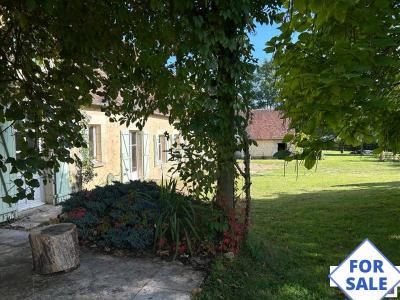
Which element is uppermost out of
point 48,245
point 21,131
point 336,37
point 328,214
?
point 336,37

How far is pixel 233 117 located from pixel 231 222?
4.63 ft

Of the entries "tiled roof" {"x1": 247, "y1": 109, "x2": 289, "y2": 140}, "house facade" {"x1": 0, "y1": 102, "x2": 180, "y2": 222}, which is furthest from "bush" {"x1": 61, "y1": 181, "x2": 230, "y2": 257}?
"tiled roof" {"x1": 247, "y1": 109, "x2": 289, "y2": 140}

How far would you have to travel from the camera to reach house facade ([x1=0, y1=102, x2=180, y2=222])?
25.1 ft

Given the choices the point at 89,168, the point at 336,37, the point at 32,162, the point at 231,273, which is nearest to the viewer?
the point at 336,37

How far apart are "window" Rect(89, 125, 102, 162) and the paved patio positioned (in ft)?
23.3

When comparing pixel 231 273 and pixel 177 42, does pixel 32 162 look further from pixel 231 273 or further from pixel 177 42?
pixel 231 273

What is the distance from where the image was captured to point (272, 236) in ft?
21.6

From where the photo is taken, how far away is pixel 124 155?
44.1ft

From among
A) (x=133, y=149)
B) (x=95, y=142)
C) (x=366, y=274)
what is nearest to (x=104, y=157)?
(x=95, y=142)

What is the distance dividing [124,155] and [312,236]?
8338 mm

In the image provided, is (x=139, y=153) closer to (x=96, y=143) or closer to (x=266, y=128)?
(x=96, y=143)

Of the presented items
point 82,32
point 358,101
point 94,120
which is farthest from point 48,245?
point 94,120

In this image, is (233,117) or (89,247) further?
(89,247)

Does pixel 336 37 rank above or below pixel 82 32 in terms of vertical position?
below
